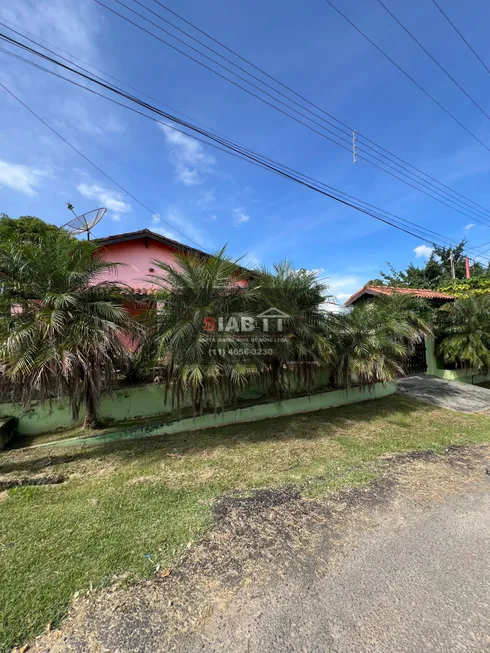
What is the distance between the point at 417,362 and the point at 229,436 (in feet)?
32.6

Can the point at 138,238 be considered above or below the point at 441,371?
above

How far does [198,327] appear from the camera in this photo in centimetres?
573

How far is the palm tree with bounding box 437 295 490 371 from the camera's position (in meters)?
11.1

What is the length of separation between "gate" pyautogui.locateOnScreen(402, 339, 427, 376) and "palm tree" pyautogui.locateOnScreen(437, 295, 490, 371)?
736 millimetres

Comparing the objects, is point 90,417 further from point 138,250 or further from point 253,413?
point 138,250

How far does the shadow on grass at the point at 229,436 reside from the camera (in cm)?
498

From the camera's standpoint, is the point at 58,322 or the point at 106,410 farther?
the point at 106,410

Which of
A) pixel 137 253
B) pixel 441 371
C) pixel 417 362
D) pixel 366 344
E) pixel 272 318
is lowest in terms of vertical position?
pixel 441 371

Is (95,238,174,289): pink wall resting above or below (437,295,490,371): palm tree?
above

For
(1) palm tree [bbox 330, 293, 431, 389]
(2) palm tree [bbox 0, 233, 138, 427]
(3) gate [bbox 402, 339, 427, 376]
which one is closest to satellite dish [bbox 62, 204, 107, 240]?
(2) palm tree [bbox 0, 233, 138, 427]

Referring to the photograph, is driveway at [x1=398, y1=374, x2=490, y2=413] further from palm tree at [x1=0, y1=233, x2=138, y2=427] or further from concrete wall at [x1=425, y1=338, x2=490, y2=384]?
palm tree at [x1=0, y1=233, x2=138, y2=427]

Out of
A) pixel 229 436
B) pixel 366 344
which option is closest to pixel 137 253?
pixel 229 436

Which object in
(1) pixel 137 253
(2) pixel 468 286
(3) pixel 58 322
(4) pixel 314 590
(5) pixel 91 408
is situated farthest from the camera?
(2) pixel 468 286

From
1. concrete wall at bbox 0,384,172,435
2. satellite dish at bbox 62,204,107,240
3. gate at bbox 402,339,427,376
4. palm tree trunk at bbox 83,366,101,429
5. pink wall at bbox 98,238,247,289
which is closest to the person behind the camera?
palm tree trunk at bbox 83,366,101,429
